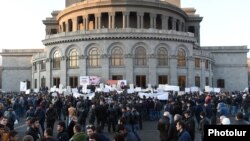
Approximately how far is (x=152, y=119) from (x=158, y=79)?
29332 millimetres

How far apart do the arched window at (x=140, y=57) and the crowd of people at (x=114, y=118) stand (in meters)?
25.5

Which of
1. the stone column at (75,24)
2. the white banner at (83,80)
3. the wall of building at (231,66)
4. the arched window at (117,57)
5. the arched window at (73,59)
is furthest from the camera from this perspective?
the wall of building at (231,66)

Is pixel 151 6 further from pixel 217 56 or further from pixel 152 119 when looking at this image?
pixel 152 119

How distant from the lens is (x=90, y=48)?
57719mm

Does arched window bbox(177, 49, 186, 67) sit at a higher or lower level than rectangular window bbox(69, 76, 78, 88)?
higher

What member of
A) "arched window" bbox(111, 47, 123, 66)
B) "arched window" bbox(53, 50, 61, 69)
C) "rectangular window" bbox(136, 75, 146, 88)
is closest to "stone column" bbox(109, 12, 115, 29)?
"arched window" bbox(111, 47, 123, 66)

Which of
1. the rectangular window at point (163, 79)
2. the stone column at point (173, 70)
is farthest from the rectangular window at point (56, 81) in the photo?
the stone column at point (173, 70)

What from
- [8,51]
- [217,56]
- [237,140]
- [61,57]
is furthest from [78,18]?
[237,140]

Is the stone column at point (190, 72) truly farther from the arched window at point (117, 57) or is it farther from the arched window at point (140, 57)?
the arched window at point (117, 57)

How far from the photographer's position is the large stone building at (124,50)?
5653 centimetres

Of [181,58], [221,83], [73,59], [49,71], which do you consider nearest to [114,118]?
[73,59]

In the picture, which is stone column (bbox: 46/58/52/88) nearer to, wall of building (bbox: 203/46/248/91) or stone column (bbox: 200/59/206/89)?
stone column (bbox: 200/59/206/89)

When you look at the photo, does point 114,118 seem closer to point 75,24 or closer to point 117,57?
point 117,57

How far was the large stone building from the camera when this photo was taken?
56531mm
